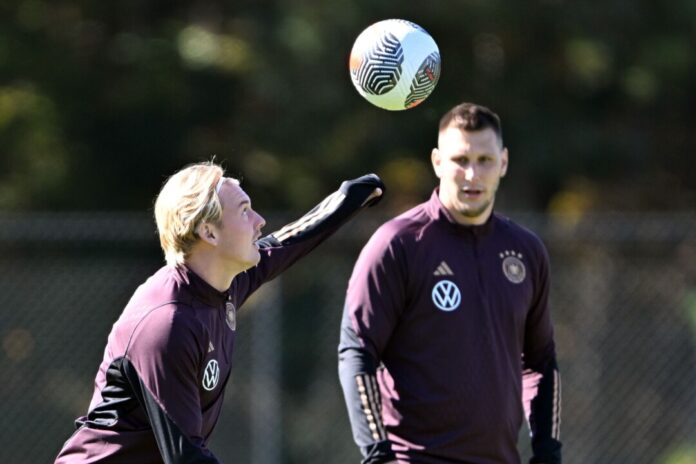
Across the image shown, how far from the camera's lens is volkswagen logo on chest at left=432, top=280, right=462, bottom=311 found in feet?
17.8

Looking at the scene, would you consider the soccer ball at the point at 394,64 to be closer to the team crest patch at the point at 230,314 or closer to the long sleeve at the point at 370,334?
the long sleeve at the point at 370,334

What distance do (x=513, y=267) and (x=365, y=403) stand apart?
0.94 m

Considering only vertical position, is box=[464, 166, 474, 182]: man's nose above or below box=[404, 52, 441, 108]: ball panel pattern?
below

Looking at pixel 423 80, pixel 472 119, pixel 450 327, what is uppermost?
pixel 423 80

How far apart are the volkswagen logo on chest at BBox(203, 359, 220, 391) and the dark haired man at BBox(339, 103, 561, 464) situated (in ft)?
3.07

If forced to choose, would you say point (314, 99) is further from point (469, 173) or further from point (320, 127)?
point (469, 173)

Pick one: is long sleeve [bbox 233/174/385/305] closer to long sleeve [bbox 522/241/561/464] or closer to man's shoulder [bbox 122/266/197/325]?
man's shoulder [bbox 122/266/197/325]

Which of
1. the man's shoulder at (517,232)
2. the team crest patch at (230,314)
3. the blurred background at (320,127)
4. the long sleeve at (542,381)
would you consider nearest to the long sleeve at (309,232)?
the team crest patch at (230,314)

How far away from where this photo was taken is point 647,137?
1251 centimetres

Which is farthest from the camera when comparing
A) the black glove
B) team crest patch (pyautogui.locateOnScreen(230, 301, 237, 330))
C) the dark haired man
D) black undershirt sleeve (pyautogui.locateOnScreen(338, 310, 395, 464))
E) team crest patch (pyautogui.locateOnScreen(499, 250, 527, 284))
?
team crest patch (pyautogui.locateOnScreen(499, 250, 527, 284))

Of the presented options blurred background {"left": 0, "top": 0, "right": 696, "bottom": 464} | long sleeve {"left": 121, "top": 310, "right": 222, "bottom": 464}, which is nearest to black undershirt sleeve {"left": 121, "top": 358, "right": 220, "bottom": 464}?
long sleeve {"left": 121, "top": 310, "right": 222, "bottom": 464}

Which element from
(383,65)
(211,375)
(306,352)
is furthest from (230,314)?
(306,352)

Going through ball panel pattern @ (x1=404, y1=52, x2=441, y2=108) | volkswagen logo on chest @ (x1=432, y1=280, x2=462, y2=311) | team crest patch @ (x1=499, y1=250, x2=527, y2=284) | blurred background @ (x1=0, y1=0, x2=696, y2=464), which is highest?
blurred background @ (x1=0, y1=0, x2=696, y2=464)

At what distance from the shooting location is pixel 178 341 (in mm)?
4246
